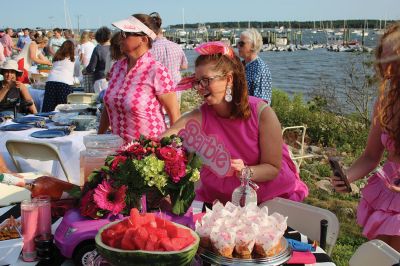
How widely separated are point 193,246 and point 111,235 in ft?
0.85

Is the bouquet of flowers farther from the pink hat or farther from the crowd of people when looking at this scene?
the pink hat

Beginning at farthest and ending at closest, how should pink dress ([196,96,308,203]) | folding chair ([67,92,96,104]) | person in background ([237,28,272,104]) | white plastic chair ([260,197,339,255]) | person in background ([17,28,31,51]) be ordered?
person in background ([17,28,31,51])
folding chair ([67,92,96,104])
person in background ([237,28,272,104])
pink dress ([196,96,308,203])
white plastic chair ([260,197,339,255])

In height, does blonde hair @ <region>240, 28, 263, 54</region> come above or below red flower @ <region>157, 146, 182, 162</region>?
above

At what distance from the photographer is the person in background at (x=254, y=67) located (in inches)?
202

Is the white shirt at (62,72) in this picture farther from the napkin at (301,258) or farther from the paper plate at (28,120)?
the napkin at (301,258)

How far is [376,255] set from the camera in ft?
6.37

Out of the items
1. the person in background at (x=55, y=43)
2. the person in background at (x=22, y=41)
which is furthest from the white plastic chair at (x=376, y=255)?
the person in background at (x=22, y=41)

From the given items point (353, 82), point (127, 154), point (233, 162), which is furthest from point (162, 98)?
point (353, 82)

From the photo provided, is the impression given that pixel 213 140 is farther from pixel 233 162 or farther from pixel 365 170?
pixel 365 170

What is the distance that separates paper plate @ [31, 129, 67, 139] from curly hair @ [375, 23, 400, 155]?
2846mm

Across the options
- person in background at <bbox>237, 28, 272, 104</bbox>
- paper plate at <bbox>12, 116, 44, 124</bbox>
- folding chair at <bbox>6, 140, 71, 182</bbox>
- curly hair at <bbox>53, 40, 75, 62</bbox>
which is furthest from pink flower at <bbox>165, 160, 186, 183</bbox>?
curly hair at <bbox>53, 40, 75, 62</bbox>

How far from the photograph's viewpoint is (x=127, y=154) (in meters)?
1.89

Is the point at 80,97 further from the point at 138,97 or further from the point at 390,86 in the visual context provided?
the point at 390,86

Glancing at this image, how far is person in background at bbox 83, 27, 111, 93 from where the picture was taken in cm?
840
